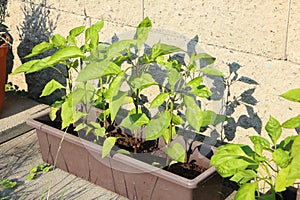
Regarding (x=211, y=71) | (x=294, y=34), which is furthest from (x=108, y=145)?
(x=294, y=34)

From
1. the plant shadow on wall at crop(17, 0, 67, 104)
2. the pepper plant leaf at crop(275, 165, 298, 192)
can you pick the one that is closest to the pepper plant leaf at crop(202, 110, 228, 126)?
the pepper plant leaf at crop(275, 165, 298, 192)

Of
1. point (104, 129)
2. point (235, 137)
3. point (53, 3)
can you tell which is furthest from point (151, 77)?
point (53, 3)

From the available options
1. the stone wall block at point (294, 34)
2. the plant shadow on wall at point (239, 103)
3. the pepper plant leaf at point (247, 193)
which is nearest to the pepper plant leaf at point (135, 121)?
the plant shadow on wall at point (239, 103)

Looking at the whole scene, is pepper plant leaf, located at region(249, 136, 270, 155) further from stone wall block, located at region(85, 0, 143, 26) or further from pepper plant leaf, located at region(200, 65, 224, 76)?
stone wall block, located at region(85, 0, 143, 26)

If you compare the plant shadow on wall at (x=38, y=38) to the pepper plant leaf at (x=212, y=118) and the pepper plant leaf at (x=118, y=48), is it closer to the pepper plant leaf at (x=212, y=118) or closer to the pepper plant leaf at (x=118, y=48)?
the pepper plant leaf at (x=118, y=48)

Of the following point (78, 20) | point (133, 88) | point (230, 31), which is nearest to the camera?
point (133, 88)

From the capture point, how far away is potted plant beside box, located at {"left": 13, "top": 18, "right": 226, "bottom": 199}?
2631 millimetres

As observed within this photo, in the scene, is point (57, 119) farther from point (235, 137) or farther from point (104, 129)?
A: point (235, 137)

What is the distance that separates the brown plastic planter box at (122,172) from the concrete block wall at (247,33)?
15.8 inches

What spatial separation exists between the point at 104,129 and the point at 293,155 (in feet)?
3.62

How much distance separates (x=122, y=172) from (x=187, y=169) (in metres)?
0.31

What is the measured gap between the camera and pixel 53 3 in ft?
12.0

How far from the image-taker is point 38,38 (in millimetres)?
3811

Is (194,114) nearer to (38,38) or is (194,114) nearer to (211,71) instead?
(211,71)
